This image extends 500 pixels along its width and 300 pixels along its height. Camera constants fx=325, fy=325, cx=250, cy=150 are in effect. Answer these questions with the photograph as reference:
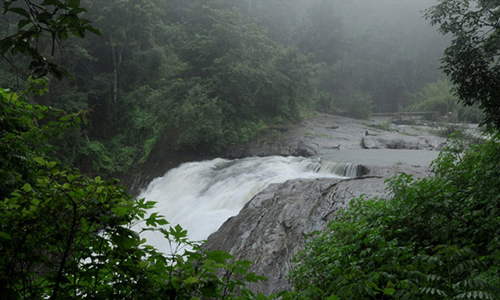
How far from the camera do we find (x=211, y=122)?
1473 cm

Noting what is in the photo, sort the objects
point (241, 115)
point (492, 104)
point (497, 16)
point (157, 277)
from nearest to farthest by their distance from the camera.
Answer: point (157, 277) < point (492, 104) < point (497, 16) < point (241, 115)

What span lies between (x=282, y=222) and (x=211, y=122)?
9.09 meters

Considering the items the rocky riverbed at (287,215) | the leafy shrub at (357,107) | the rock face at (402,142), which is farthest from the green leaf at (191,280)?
the leafy shrub at (357,107)

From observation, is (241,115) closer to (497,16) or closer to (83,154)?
(83,154)

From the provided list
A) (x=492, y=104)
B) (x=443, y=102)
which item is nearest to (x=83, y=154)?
(x=492, y=104)

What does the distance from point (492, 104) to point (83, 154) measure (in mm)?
15319

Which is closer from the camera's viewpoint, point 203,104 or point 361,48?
point 203,104

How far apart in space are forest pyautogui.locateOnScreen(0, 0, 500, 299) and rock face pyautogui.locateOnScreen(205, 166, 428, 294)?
0.42 metres

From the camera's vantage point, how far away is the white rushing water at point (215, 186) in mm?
8930

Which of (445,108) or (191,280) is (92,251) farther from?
(445,108)

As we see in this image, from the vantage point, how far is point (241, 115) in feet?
56.1

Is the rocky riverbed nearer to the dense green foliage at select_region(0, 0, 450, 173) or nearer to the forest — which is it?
the forest

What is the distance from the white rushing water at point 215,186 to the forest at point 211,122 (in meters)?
→ 1.65

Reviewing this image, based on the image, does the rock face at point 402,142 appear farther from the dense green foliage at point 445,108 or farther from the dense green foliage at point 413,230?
the dense green foliage at point 413,230
